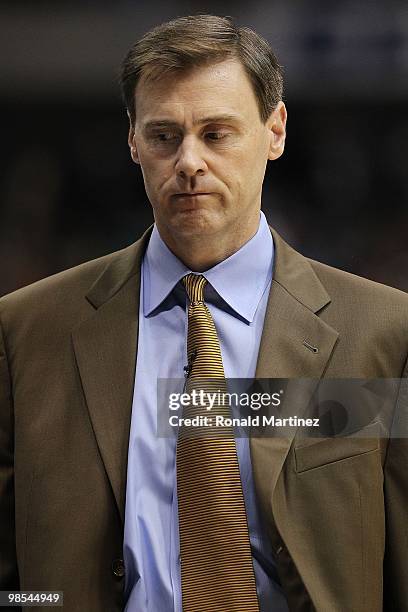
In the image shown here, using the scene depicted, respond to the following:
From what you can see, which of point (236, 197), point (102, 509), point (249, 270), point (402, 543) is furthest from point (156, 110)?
point (402, 543)

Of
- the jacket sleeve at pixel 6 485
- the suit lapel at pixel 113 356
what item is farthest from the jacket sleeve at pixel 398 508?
the jacket sleeve at pixel 6 485

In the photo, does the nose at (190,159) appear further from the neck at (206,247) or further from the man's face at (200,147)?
the neck at (206,247)

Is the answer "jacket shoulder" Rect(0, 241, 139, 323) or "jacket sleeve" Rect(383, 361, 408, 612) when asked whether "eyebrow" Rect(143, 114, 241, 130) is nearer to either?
"jacket shoulder" Rect(0, 241, 139, 323)

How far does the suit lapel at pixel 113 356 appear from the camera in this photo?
1399mm

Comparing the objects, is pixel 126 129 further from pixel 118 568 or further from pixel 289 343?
pixel 118 568

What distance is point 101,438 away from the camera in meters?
1.40

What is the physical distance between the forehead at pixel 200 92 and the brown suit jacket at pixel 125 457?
24 centimetres

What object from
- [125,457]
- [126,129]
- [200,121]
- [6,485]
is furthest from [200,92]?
[6,485]

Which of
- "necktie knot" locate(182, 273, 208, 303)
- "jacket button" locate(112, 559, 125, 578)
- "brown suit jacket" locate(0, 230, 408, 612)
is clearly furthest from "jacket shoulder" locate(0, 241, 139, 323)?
"jacket button" locate(112, 559, 125, 578)

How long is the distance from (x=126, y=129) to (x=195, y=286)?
1.21 feet

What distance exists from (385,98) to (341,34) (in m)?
0.12

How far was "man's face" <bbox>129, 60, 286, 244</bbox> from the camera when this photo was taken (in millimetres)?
1422

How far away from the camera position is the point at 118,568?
1.37 meters

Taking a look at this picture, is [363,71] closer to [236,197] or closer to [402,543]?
[236,197]
